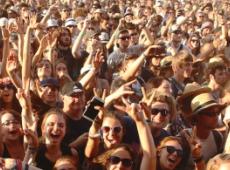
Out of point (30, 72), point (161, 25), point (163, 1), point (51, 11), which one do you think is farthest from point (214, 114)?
point (163, 1)

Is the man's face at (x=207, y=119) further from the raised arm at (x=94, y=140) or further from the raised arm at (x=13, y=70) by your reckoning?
the raised arm at (x=13, y=70)

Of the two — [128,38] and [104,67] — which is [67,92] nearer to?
[104,67]

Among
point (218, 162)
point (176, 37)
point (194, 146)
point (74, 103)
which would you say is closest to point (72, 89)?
point (74, 103)

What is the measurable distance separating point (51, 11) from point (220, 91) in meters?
4.57

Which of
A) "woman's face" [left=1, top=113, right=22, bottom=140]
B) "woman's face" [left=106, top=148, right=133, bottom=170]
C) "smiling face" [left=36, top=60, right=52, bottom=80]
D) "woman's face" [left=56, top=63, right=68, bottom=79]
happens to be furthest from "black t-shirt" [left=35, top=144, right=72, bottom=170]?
"woman's face" [left=56, top=63, right=68, bottom=79]

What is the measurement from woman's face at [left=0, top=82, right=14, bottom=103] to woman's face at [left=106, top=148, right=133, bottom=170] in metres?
1.62

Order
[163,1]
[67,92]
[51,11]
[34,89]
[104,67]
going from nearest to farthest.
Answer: [67,92]
[34,89]
[104,67]
[51,11]
[163,1]

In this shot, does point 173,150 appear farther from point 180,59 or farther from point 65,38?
point 65,38

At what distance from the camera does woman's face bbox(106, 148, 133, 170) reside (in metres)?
3.57

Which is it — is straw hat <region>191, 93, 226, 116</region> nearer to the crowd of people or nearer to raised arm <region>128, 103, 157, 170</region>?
the crowd of people

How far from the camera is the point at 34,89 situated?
525cm

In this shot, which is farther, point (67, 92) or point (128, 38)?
point (128, 38)

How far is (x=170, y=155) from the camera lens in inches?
146

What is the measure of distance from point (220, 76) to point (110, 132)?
2.07 m
